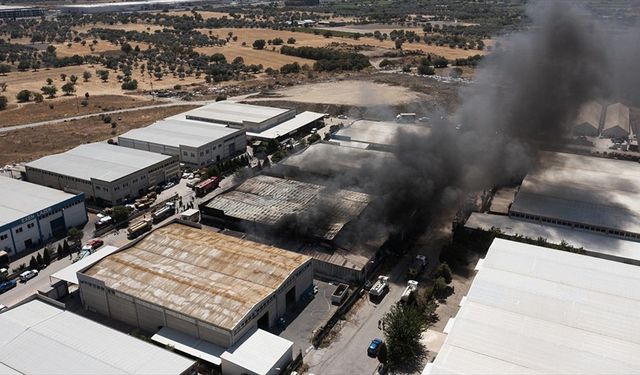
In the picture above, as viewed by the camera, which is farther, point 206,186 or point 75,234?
point 206,186

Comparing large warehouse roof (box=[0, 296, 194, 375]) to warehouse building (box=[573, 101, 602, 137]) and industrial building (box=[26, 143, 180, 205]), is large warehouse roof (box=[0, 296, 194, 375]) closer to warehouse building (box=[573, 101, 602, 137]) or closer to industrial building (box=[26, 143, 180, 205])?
industrial building (box=[26, 143, 180, 205])

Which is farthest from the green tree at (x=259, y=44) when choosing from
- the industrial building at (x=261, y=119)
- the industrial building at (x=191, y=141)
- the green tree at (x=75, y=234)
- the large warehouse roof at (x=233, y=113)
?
the green tree at (x=75, y=234)

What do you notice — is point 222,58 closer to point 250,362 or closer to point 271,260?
point 271,260

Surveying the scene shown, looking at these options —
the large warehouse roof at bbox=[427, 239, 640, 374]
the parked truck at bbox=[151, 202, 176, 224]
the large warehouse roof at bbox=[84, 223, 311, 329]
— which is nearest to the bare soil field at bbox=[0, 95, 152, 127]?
the parked truck at bbox=[151, 202, 176, 224]

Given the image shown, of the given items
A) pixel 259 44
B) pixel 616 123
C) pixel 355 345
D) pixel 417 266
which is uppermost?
pixel 259 44

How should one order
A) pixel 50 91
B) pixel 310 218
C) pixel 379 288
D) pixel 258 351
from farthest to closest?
pixel 50 91 → pixel 310 218 → pixel 379 288 → pixel 258 351

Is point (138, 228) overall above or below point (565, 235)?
below

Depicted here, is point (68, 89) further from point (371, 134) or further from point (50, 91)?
point (371, 134)

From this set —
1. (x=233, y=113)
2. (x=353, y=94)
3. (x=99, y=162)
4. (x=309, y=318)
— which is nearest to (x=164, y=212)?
(x=99, y=162)
